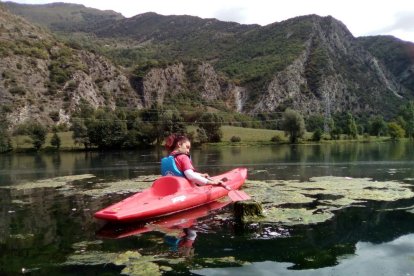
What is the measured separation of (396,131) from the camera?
357 feet

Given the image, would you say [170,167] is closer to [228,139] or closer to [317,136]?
[228,139]

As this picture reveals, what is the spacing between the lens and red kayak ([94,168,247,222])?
39.8 ft

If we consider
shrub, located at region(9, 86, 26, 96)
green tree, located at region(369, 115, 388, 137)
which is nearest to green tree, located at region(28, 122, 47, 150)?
shrub, located at region(9, 86, 26, 96)

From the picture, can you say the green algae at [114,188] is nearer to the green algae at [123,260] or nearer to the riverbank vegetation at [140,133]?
the green algae at [123,260]

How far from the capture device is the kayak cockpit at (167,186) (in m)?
13.9

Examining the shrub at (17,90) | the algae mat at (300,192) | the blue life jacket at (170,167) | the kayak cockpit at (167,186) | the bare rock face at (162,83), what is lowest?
the algae mat at (300,192)

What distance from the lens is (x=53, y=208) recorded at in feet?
51.6

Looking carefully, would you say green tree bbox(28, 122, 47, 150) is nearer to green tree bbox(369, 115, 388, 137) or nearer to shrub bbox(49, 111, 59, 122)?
shrub bbox(49, 111, 59, 122)

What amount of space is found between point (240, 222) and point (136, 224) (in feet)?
9.56

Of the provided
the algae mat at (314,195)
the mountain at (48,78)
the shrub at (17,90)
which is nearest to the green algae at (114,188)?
the algae mat at (314,195)

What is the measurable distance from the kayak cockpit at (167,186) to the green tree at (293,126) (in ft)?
246

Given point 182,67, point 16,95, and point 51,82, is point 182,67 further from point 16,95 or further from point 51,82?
point 16,95

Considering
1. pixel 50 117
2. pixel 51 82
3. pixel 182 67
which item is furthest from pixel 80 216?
pixel 182 67

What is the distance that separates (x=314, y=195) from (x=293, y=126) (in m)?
72.8
